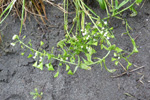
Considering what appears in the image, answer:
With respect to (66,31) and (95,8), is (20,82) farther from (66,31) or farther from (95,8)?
(95,8)

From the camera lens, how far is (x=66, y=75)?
1346mm

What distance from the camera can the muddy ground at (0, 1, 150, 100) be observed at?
126 cm

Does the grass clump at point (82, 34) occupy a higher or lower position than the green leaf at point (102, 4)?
lower

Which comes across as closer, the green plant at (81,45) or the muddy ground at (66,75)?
the green plant at (81,45)

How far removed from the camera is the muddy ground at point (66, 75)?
126 cm

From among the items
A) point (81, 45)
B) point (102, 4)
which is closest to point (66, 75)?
point (81, 45)

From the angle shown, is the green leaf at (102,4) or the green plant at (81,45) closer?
the green plant at (81,45)

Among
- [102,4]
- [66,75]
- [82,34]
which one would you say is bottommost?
[66,75]

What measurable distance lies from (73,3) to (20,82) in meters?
0.70

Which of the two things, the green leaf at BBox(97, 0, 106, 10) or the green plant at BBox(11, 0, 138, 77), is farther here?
the green leaf at BBox(97, 0, 106, 10)

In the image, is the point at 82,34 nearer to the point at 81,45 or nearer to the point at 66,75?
the point at 81,45

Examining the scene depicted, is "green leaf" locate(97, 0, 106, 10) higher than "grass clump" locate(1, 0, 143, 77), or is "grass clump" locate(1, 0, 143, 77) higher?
"green leaf" locate(97, 0, 106, 10)

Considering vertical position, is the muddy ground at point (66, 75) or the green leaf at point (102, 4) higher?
the green leaf at point (102, 4)

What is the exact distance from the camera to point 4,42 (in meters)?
1.48
